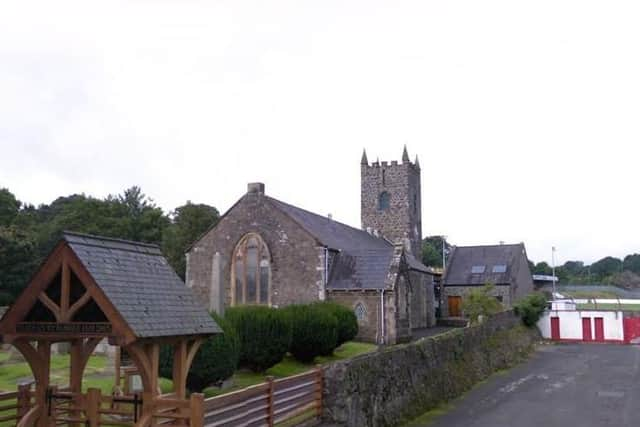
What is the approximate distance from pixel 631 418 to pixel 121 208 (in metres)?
52.5

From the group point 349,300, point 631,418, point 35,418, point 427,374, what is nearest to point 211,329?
point 35,418

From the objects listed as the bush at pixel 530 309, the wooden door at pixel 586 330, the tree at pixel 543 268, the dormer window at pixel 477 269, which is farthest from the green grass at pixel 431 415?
the tree at pixel 543 268

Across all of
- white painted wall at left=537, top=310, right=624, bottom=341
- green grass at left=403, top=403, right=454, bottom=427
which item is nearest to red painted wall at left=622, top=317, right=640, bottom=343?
white painted wall at left=537, top=310, right=624, bottom=341

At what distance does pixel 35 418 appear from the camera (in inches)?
433

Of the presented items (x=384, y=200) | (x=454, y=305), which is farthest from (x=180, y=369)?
(x=454, y=305)

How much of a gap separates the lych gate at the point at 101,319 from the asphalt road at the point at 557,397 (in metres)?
11.5

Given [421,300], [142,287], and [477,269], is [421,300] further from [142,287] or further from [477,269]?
[142,287]

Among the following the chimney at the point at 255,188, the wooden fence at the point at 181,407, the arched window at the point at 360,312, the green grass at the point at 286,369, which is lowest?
the green grass at the point at 286,369

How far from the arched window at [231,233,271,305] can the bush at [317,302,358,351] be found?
8422mm

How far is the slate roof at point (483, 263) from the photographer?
54.7 meters

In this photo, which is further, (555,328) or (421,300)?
(555,328)

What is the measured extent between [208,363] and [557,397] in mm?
14648

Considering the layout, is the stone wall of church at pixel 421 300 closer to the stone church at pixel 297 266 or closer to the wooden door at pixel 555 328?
the stone church at pixel 297 266

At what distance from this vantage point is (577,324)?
49.2 meters
